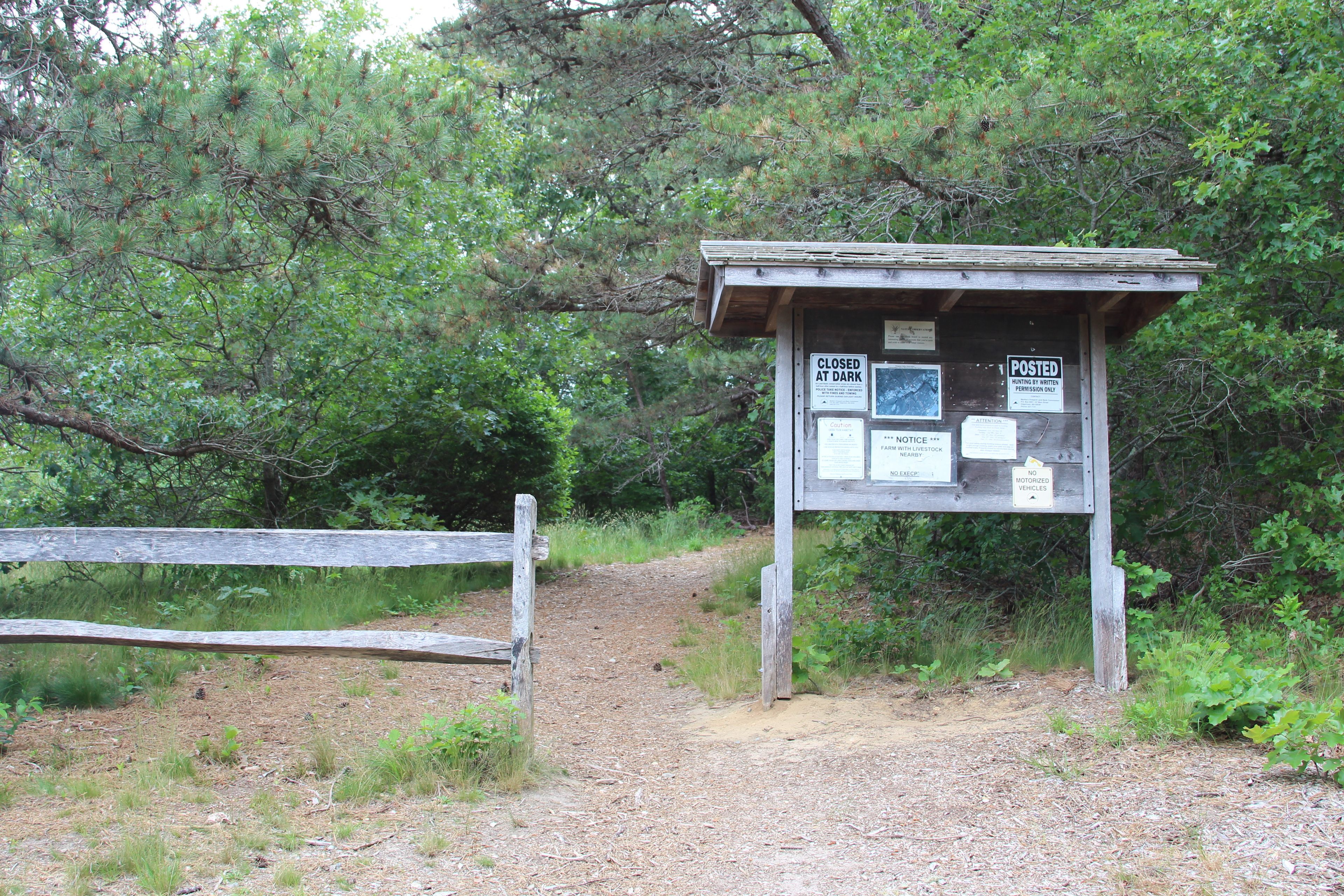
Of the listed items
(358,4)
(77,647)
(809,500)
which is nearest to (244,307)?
(77,647)

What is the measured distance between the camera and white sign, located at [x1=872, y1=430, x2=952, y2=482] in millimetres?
6117

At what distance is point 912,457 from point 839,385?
655 millimetres

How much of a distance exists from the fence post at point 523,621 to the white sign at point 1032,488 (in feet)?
10.1

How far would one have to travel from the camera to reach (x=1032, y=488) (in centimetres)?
613

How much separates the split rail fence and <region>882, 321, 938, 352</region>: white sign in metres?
2.63

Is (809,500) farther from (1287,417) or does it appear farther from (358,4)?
(358,4)

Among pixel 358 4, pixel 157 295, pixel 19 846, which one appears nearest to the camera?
pixel 19 846

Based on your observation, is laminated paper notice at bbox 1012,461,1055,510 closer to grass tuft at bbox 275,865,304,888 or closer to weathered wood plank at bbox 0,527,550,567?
weathered wood plank at bbox 0,527,550,567

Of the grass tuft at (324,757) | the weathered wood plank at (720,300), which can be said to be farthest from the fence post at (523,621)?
the weathered wood plank at (720,300)

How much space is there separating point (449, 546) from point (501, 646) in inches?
23.5

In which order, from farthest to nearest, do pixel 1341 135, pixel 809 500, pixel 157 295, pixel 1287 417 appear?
pixel 157 295 < pixel 1287 417 < pixel 1341 135 < pixel 809 500

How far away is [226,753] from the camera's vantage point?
5.10 metres

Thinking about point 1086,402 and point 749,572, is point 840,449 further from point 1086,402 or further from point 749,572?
point 749,572

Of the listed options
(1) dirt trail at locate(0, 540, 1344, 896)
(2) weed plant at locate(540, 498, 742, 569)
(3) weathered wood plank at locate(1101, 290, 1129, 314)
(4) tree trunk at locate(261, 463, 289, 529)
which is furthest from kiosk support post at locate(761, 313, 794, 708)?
(2) weed plant at locate(540, 498, 742, 569)
